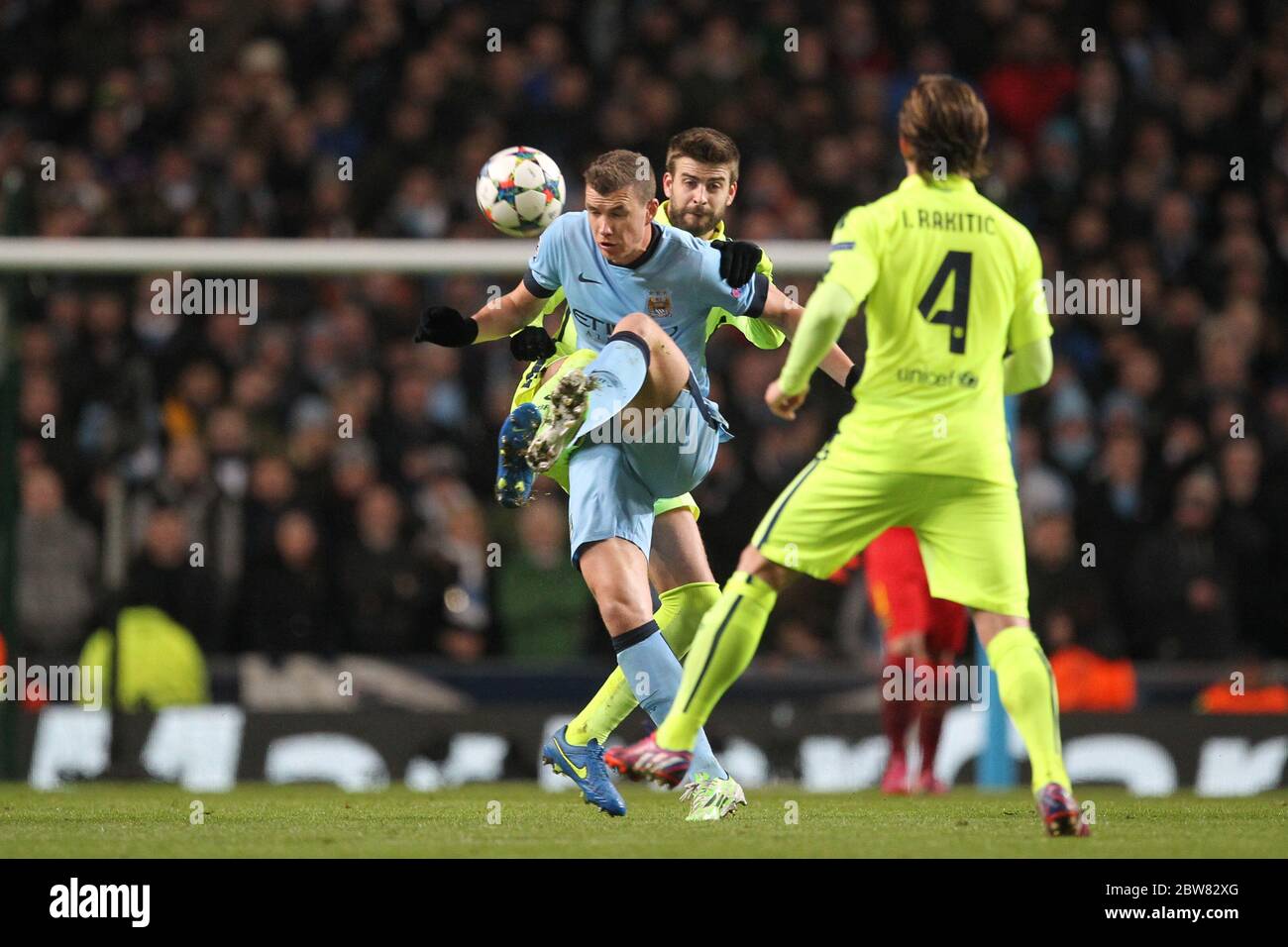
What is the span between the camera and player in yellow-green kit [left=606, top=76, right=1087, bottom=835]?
5.75m

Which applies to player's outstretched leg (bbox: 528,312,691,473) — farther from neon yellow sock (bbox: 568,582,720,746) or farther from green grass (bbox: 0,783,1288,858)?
A: green grass (bbox: 0,783,1288,858)

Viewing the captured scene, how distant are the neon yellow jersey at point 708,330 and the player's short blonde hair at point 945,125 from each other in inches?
Answer: 45.7

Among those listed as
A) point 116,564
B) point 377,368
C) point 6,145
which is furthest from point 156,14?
point 116,564

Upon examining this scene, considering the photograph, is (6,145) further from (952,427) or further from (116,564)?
(952,427)

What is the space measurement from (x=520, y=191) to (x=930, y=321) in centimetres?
218

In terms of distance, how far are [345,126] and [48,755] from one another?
202 inches

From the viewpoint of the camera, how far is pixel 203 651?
10.2m

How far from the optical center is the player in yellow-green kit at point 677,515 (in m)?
6.85

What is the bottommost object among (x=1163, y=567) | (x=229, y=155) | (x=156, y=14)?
(x=1163, y=567)

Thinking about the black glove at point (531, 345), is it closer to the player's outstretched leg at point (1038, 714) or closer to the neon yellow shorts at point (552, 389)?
the neon yellow shorts at point (552, 389)

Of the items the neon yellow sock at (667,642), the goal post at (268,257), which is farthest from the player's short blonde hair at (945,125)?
the goal post at (268,257)

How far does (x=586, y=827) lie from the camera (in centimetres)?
651

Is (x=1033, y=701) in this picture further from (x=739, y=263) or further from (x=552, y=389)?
(x=552, y=389)

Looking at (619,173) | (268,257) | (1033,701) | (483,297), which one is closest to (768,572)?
(1033,701)
